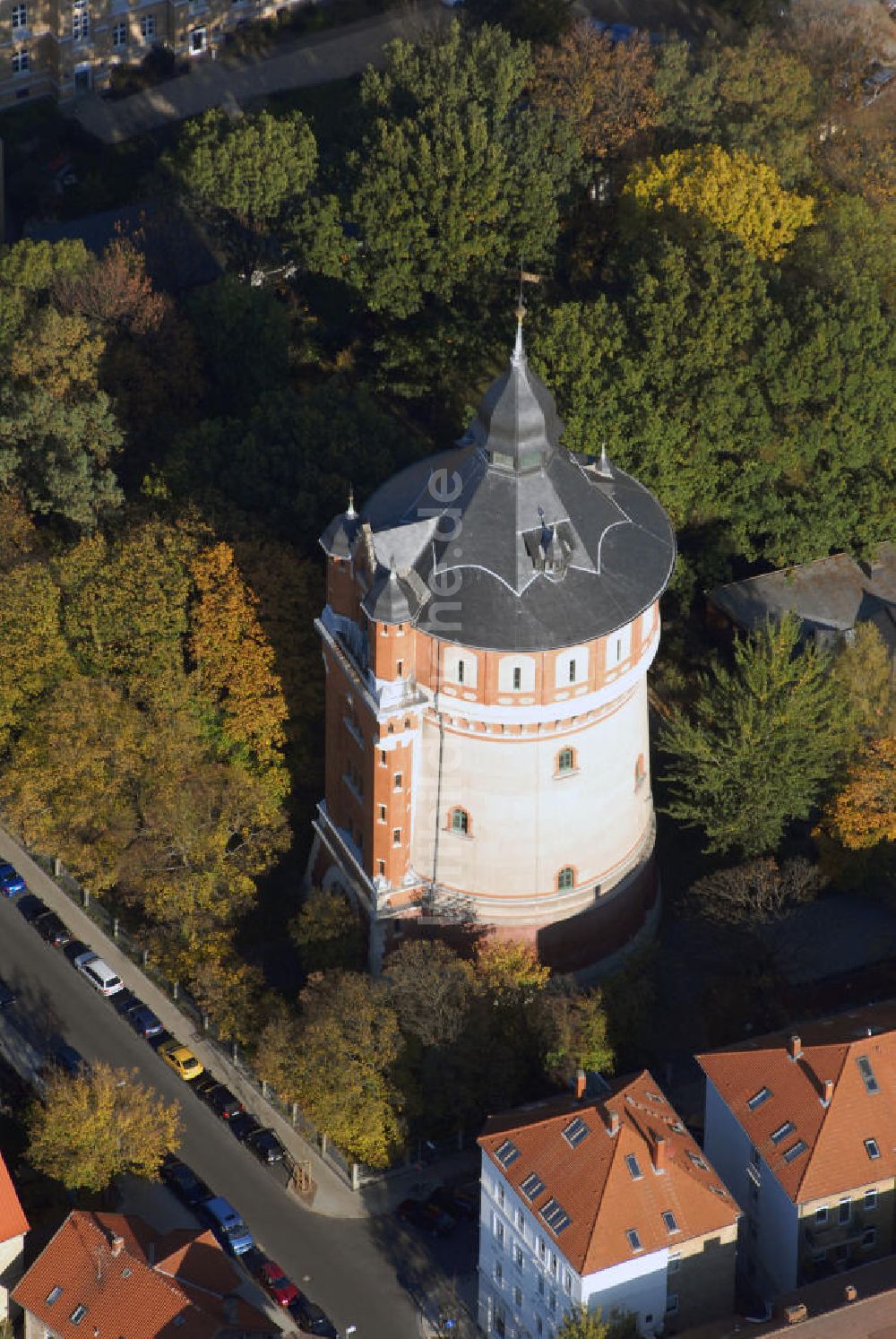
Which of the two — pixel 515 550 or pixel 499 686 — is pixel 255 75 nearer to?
pixel 515 550

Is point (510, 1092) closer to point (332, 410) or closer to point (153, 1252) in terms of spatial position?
point (153, 1252)

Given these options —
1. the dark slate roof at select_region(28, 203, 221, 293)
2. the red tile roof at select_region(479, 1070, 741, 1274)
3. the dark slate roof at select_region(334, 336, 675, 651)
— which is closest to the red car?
the red tile roof at select_region(479, 1070, 741, 1274)

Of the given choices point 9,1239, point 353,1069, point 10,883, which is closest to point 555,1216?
point 353,1069

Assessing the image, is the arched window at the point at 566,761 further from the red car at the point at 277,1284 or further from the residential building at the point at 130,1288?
the residential building at the point at 130,1288

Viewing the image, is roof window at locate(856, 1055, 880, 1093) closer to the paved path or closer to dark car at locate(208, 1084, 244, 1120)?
dark car at locate(208, 1084, 244, 1120)

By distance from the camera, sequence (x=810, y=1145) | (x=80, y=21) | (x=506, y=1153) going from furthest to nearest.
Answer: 1. (x=80, y=21)
2. (x=810, y=1145)
3. (x=506, y=1153)

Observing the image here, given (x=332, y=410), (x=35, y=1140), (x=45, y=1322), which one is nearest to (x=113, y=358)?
(x=332, y=410)

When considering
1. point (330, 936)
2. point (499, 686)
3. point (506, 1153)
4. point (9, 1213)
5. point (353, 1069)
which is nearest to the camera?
point (506, 1153)
